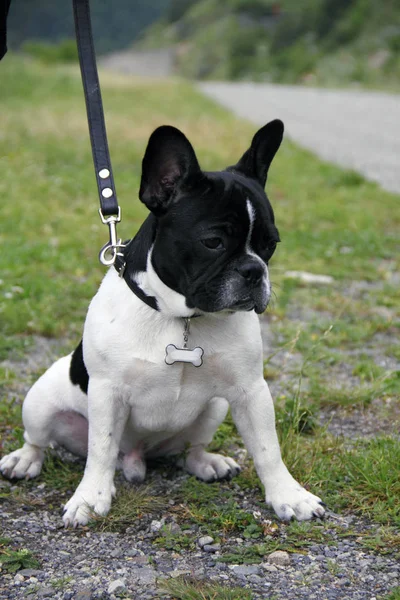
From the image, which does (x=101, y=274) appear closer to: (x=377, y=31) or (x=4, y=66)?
(x=4, y=66)

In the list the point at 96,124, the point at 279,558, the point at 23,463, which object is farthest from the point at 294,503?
the point at 96,124

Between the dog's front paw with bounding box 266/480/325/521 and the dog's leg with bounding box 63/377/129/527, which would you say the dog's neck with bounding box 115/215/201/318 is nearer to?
the dog's leg with bounding box 63/377/129/527

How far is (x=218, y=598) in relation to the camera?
2.21 m

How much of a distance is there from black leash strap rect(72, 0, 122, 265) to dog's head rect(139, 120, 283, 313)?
0.37 m

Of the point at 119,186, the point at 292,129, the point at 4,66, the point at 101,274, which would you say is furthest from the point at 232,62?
the point at 101,274

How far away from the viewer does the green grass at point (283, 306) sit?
111 inches

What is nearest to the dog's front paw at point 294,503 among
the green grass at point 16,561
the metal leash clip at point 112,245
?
the green grass at point 16,561

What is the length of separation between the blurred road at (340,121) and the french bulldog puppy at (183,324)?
22.1 ft

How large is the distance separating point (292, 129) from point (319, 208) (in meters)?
7.51

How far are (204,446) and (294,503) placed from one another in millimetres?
516

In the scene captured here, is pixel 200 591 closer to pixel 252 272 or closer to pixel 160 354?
pixel 160 354

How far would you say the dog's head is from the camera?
96.3 inches

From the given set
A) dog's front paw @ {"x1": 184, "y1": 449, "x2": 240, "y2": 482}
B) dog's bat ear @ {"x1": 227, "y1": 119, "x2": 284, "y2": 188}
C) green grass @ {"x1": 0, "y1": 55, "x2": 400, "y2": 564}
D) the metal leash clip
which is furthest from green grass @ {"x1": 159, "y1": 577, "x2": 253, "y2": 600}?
dog's bat ear @ {"x1": 227, "y1": 119, "x2": 284, "y2": 188}

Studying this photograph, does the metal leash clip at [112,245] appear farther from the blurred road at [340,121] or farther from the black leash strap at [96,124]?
the blurred road at [340,121]
